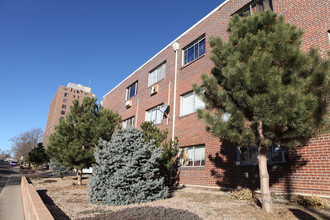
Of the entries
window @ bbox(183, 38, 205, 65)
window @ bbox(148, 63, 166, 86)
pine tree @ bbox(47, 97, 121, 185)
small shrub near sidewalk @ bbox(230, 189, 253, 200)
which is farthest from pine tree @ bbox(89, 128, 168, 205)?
window @ bbox(148, 63, 166, 86)

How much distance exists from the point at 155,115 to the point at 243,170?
30.9 ft

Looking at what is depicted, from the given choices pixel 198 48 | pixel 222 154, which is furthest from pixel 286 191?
pixel 198 48

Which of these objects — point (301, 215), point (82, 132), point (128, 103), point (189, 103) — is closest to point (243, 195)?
point (301, 215)

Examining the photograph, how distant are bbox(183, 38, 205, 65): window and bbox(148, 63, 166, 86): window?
8.41 ft

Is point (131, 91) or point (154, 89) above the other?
point (131, 91)

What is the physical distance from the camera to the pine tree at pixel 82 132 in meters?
13.3

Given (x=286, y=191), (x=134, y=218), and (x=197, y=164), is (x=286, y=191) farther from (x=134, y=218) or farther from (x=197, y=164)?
(x=134, y=218)

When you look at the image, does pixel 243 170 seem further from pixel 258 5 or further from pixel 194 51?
pixel 194 51

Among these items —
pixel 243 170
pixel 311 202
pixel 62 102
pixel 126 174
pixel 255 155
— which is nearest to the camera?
pixel 311 202

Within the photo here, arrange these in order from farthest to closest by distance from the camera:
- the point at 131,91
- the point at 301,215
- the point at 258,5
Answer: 1. the point at 131,91
2. the point at 258,5
3. the point at 301,215

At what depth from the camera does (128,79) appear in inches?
Answer: 926

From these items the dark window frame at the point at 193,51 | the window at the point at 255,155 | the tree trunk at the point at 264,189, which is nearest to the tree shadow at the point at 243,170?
the window at the point at 255,155

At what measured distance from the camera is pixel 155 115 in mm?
17672

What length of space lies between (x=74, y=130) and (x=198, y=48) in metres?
9.89
